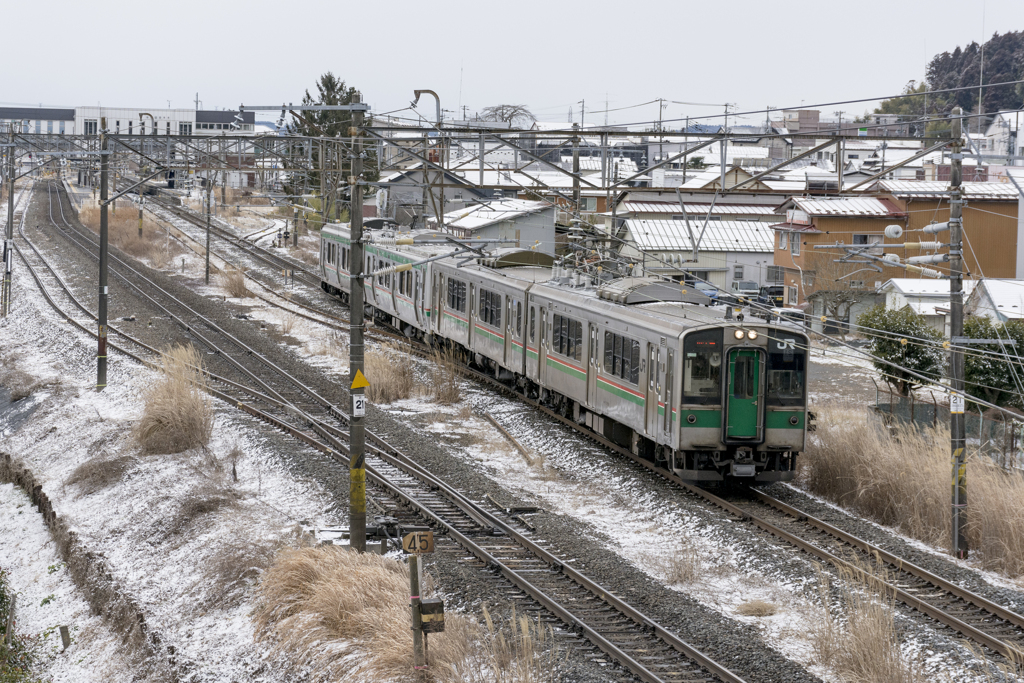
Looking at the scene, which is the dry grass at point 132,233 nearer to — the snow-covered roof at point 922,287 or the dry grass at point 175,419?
the dry grass at point 175,419

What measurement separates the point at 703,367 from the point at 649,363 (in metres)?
1.04

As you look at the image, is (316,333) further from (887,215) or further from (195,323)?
(887,215)

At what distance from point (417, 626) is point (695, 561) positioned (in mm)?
4158

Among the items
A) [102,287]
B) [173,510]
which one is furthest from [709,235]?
[173,510]

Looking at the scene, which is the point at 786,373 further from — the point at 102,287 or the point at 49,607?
the point at 102,287

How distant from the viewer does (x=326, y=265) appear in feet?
119

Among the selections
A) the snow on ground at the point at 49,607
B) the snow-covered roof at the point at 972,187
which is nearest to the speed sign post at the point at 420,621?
→ the snow on ground at the point at 49,607

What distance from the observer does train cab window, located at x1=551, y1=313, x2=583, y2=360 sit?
58.0 ft

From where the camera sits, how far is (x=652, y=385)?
15.0m

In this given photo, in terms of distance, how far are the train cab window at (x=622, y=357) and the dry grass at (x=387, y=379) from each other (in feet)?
21.8

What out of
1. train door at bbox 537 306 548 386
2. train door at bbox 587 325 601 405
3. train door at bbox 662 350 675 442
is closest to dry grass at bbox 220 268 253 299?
train door at bbox 537 306 548 386

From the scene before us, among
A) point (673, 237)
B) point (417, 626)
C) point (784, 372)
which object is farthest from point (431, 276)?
point (673, 237)

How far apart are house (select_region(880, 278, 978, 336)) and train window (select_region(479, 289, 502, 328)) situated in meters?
13.5

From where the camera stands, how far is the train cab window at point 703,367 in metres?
14.1
